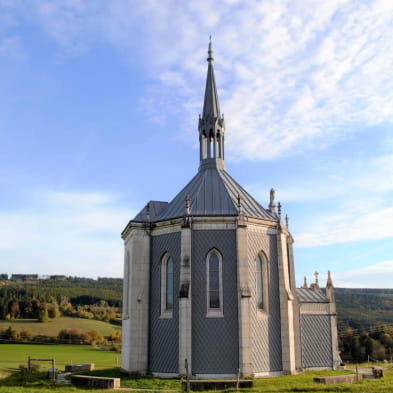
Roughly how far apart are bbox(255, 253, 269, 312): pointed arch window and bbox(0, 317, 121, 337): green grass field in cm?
6472

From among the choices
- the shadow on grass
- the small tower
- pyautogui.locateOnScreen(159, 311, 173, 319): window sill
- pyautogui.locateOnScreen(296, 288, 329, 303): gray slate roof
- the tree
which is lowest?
the shadow on grass

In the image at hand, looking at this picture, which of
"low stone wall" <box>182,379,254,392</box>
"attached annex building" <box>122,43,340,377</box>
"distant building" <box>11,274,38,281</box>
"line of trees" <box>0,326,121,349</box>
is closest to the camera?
"low stone wall" <box>182,379,254,392</box>

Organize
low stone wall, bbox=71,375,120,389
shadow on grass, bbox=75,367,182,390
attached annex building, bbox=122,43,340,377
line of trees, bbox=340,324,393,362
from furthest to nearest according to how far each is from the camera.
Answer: line of trees, bbox=340,324,393,362 → attached annex building, bbox=122,43,340,377 → shadow on grass, bbox=75,367,182,390 → low stone wall, bbox=71,375,120,389

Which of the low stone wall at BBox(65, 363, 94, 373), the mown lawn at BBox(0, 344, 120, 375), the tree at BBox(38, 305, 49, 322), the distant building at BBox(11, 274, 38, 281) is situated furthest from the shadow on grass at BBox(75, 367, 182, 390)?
the distant building at BBox(11, 274, 38, 281)

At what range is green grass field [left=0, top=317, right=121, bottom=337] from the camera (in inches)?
3435

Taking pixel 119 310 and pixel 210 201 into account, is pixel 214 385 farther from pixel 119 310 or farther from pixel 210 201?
pixel 119 310

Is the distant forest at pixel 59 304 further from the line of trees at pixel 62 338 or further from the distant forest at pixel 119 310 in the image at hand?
the line of trees at pixel 62 338

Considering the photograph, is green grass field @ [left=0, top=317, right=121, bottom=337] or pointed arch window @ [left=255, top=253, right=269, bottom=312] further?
green grass field @ [left=0, top=317, right=121, bottom=337]

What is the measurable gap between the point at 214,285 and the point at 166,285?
11.1 feet

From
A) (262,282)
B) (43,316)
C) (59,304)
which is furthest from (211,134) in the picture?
→ (59,304)

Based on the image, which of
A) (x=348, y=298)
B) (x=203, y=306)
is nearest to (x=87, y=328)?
(x=203, y=306)

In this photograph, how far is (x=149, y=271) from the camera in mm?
30609

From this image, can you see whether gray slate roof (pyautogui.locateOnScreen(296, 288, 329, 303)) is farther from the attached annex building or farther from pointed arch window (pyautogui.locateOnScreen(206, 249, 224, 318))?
pointed arch window (pyautogui.locateOnScreen(206, 249, 224, 318))

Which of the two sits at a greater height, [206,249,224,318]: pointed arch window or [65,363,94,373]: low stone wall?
[206,249,224,318]: pointed arch window
